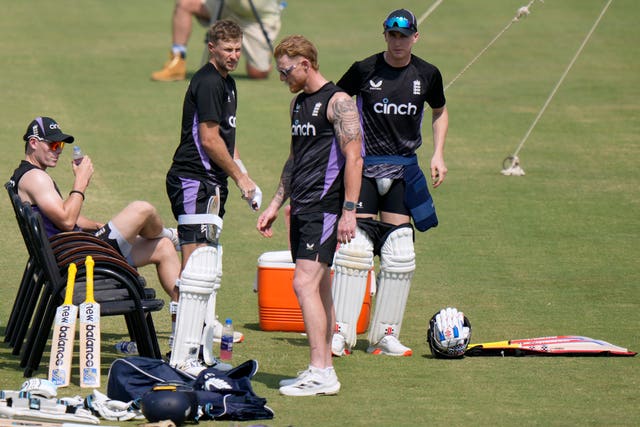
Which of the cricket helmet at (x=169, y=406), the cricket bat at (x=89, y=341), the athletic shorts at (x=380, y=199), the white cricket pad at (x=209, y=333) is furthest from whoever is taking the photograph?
the athletic shorts at (x=380, y=199)

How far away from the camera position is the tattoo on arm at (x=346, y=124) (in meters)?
8.06

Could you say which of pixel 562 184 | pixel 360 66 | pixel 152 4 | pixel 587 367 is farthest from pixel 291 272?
pixel 152 4

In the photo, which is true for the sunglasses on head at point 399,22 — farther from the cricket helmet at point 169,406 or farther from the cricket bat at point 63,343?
the cricket helmet at point 169,406

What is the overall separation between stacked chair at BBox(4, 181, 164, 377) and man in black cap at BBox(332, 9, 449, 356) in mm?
1374

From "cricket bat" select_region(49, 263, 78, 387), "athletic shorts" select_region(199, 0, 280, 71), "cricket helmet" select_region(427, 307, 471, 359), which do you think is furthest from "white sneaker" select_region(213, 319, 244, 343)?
"athletic shorts" select_region(199, 0, 280, 71)

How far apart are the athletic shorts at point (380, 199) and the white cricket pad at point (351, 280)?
8.8 inches

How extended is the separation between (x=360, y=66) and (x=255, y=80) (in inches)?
439

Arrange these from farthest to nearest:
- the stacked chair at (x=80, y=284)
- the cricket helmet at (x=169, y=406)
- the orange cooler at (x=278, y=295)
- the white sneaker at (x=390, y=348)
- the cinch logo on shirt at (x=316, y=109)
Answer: the orange cooler at (x=278, y=295) → the white sneaker at (x=390, y=348) → the stacked chair at (x=80, y=284) → the cinch logo on shirt at (x=316, y=109) → the cricket helmet at (x=169, y=406)

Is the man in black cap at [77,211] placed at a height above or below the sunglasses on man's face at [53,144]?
below

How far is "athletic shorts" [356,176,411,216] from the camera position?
947 centimetres

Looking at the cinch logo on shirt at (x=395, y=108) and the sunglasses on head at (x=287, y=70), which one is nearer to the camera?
the sunglasses on head at (x=287, y=70)

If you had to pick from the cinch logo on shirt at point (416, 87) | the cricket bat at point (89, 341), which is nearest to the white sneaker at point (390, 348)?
the cinch logo on shirt at point (416, 87)

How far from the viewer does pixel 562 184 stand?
50.4 ft

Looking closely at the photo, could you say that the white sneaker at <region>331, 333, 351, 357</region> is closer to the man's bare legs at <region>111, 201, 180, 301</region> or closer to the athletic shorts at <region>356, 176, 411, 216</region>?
the athletic shorts at <region>356, 176, 411, 216</region>
